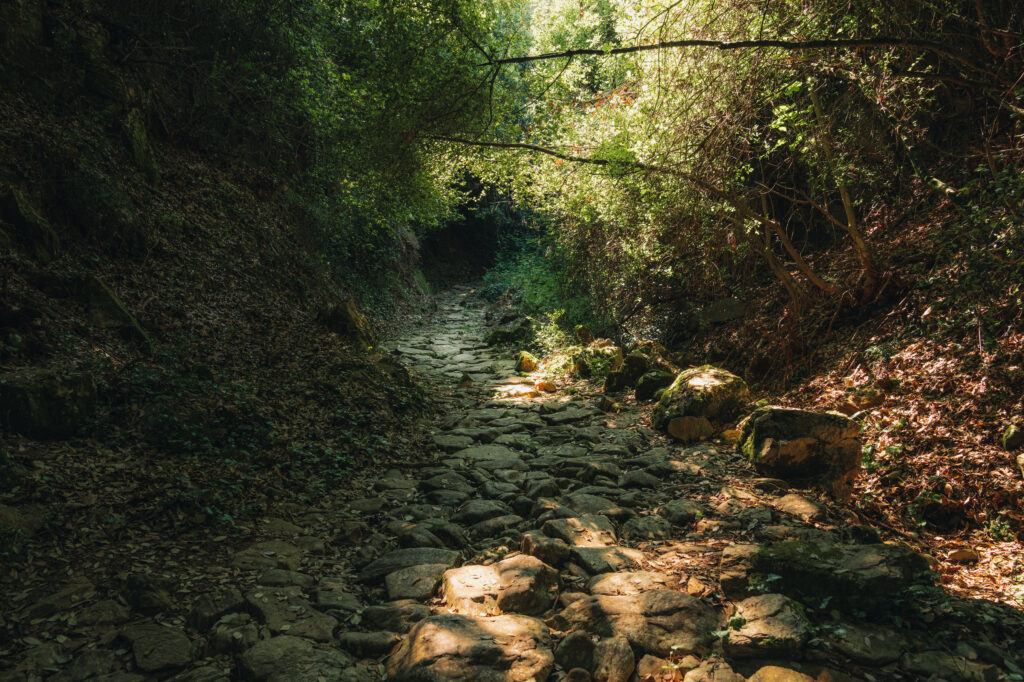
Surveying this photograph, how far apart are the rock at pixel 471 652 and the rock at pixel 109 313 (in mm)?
4719

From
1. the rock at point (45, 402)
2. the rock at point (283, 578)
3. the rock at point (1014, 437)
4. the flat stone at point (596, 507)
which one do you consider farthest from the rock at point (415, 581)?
the rock at point (1014, 437)

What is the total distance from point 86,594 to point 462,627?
2.18 metres

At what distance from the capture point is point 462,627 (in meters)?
2.91

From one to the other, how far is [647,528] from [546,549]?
1.06 metres

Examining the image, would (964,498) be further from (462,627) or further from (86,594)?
(86,594)

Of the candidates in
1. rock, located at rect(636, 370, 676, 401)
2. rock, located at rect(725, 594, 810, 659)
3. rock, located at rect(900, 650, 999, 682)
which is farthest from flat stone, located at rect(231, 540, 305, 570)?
rock, located at rect(636, 370, 676, 401)

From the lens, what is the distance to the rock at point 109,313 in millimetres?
5797

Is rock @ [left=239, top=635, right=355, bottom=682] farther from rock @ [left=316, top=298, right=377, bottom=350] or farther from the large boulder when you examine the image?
rock @ [left=316, top=298, right=377, bottom=350]

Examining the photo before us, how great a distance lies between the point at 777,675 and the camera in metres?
2.57

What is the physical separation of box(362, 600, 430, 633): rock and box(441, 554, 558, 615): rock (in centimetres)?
19

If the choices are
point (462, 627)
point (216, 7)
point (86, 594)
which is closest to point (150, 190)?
point (216, 7)

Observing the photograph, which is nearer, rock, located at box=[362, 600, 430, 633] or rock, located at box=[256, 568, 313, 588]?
rock, located at box=[362, 600, 430, 633]

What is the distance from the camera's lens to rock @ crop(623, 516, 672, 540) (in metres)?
4.39

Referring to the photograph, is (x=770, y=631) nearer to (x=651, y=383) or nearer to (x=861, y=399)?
(x=861, y=399)
